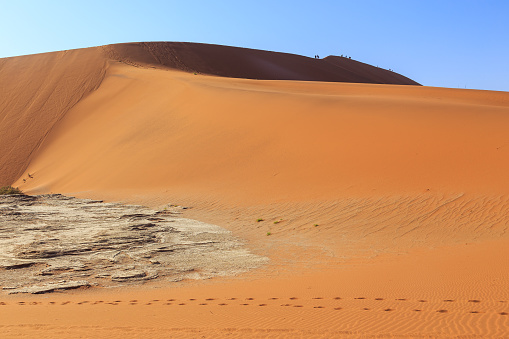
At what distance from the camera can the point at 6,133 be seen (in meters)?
27.2

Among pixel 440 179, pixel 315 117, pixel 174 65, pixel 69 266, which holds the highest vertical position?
pixel 174 65

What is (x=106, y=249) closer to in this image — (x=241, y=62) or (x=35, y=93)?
(x=35, y=93)

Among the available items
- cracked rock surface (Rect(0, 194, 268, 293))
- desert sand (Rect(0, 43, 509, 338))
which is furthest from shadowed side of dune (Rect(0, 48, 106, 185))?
cracked rock surface (Rect(0, 194, 268, 293))

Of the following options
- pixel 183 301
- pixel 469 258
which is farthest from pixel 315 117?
pixel 183 301

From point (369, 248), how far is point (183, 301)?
456 centimetres

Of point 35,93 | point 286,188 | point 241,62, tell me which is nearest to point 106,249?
point 286,188

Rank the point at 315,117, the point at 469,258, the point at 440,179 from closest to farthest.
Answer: the point at 469,258 → the point at 440,179 → the point at 315,117

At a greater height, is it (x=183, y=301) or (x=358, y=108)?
(x=358, y=108)

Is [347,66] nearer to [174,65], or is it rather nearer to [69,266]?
[174,65]

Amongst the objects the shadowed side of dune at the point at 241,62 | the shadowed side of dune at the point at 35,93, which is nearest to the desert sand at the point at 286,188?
the shadowed side of dune at the point at 35,93

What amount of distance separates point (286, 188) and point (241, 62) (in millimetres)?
34731

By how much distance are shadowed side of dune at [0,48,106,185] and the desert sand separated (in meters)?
0.15

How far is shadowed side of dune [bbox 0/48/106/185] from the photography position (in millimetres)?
25620

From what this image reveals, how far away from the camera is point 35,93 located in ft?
105
